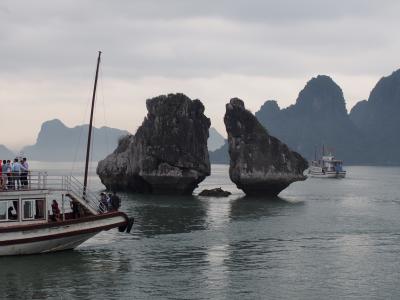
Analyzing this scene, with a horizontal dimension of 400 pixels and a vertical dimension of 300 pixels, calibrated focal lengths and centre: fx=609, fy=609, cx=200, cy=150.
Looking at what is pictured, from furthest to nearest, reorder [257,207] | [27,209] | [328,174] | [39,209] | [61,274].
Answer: [328,174], [257,207], [39,209], [27,209], [61,274]

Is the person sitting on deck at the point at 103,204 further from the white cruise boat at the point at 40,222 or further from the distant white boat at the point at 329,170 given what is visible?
the distant white boat at the point at 329,170

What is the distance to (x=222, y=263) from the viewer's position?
1260 inches

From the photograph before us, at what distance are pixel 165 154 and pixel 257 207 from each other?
67.8ft

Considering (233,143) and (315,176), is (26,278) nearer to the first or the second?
(233,143)

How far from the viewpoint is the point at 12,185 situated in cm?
3194

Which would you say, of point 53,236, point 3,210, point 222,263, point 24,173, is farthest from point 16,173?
point 222,263

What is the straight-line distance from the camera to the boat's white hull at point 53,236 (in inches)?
1219

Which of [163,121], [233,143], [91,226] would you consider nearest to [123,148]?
[163,121]

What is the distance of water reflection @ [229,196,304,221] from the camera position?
58197 mm

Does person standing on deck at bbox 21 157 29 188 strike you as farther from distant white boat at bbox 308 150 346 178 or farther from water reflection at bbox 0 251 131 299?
distant white boat at bbox 308 150 346 178

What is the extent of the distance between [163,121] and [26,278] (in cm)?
5831

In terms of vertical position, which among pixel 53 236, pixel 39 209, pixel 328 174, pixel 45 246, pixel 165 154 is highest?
pixel 165 154

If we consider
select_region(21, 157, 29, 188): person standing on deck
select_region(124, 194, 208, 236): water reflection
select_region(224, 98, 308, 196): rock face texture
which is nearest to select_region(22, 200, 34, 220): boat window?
select_region(21, 157, 29, 188): person standing on deck

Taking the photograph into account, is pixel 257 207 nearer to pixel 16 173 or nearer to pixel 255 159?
pixel 255 159
